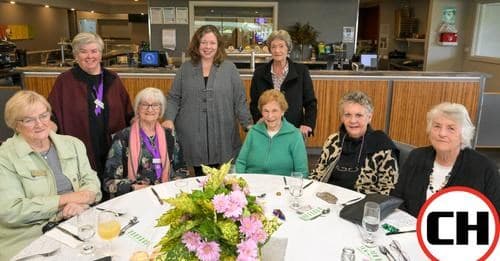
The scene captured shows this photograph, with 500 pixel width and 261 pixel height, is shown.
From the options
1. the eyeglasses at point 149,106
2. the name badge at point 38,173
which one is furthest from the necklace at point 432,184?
the name badge at point 38,173

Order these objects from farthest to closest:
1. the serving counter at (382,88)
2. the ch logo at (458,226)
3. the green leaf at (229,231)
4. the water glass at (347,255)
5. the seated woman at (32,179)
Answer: the serving counter at (382,88) < the seated woman at (32,179) < the water glass at (347,255) < the green leaf at (229,231) < the ch logo at (458,226)

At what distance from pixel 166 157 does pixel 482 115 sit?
4123mm

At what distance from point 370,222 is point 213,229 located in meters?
0.73

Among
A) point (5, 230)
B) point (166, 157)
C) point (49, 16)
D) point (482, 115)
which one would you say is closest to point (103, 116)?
point (166, 157)

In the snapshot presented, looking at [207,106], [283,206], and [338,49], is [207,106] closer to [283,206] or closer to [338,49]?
[283,206]

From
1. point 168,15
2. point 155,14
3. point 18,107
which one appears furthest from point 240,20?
point 18,107

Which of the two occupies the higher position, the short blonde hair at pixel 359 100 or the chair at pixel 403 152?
the short blonde hair at pixel 359 100

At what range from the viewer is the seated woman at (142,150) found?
2.44 m

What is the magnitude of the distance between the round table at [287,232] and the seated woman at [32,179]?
27 centimetres

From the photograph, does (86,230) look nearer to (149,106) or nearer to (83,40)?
(149,106)

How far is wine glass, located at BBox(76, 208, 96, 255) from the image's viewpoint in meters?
1.46

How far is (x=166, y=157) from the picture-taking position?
8.27 ft

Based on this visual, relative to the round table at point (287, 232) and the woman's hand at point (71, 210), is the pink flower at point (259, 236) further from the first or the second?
the woman's hand at point (71, 210)

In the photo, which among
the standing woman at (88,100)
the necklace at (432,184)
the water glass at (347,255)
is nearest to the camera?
the water glass at (347,255)
